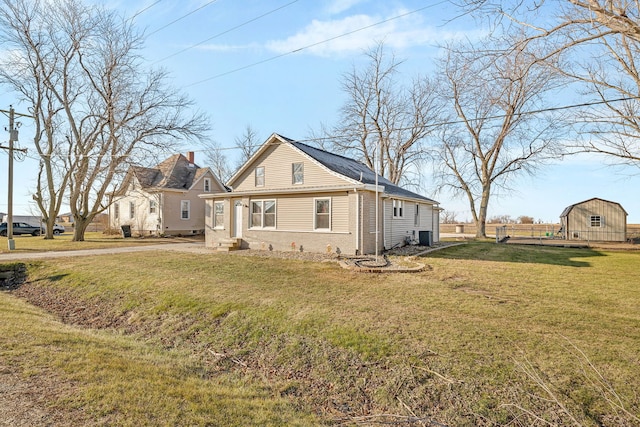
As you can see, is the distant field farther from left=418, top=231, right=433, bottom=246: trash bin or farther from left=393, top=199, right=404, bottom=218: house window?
left=393, top=199, right=404, bottom=218: house window

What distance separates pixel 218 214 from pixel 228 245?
2.73 metres

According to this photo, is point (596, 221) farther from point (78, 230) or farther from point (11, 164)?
point (11, 164)

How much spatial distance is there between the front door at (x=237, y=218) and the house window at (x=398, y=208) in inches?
303

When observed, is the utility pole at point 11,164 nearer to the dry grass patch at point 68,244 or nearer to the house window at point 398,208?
the dry grass patch at point 68,244

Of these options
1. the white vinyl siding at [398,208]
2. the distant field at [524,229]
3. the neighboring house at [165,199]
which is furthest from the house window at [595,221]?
the neighboring house at [165,199]

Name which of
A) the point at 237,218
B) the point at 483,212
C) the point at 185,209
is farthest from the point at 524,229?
the point at 185,209

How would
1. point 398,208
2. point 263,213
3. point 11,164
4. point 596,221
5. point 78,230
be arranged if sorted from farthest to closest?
point 596,221 → point 78,230 → point 11,164 → point 263,213 → point 398,208

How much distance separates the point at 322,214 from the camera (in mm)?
14188

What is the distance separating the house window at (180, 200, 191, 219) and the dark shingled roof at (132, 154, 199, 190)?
1226 millimetres

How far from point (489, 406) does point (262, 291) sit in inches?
213

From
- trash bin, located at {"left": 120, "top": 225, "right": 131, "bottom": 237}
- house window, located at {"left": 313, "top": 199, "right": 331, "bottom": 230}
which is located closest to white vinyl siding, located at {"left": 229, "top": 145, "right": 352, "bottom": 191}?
house window, located at {"left": 313, "top": 199, "right": 331, "bottom": 230}

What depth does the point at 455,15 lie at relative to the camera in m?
→ 6.74

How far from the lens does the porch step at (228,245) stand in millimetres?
16062

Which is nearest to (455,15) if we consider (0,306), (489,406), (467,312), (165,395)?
(467,312)
